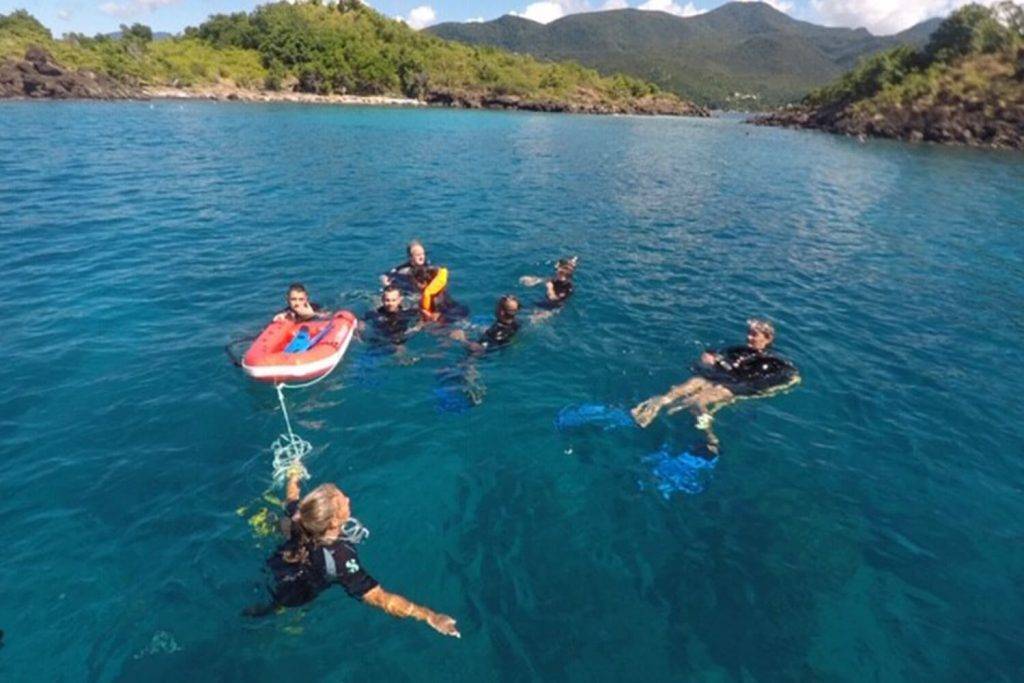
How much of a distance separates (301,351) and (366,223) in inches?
521

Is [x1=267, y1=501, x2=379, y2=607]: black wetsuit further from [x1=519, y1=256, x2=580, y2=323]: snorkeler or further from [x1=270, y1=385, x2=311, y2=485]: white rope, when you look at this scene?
[x1=519, y1=256, x2=580, y2=323]: snorkeler

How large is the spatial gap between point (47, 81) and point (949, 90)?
117 meters

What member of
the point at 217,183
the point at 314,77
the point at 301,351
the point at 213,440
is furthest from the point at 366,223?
the point at 314,77

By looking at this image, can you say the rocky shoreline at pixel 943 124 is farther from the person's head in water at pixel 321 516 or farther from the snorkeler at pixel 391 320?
the person's head in water at pixel 321 516

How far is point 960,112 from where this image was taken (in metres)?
65.0

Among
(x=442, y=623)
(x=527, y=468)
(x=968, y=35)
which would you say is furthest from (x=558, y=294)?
(x=968, y=35)

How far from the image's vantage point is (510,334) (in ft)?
39.7

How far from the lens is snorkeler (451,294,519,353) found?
1175 cm

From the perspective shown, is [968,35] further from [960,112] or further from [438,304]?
[438,304]

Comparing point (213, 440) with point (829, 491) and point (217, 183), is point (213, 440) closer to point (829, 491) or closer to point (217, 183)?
point (829, 491)

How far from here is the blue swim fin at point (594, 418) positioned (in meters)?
9.67

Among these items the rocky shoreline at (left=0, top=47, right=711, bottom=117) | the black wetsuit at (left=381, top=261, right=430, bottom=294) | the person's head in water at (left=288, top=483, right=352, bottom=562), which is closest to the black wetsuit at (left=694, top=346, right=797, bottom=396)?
the person's head in water at (left=288, top=483, right=352, bottom=562)

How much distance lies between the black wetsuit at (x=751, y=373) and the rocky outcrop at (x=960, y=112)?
71.1 m

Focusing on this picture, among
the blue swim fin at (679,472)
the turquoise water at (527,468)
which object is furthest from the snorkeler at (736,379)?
the blue swim fin at (679,472)
